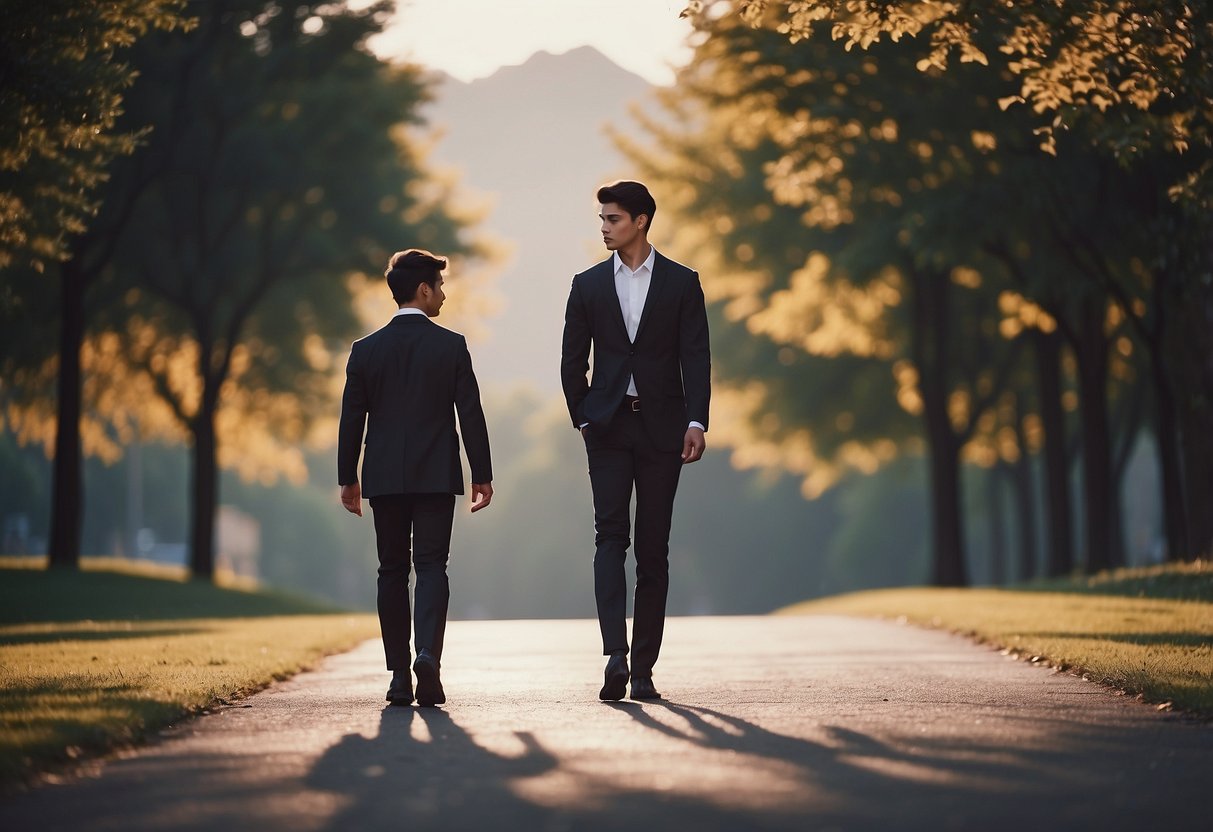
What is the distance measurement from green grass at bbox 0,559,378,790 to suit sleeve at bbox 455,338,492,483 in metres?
1.61

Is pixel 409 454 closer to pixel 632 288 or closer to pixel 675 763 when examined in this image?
pixel 632 288

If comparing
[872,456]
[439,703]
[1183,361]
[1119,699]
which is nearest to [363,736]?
[439,703]

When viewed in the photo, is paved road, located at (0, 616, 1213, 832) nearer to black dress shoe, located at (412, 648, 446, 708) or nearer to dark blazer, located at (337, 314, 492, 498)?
black dress shoe, located at (412, 648, 446, 708)

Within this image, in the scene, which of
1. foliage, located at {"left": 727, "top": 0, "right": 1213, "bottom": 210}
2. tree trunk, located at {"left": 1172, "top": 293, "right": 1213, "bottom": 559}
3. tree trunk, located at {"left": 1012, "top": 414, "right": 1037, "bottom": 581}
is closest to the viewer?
foliage, located at {"left": 727, "top": 0, "right": 1213, "bottom": 210}

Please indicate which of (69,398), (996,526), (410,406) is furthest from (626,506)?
(996,526)

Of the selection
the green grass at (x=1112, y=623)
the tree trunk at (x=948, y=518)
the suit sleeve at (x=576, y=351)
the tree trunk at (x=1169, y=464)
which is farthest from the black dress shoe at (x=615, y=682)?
the tree trunk at (x=948, y=518)

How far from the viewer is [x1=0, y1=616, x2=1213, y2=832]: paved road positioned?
491 cm

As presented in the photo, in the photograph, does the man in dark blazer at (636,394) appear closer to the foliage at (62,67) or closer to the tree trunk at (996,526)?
the foliage at (62,67)

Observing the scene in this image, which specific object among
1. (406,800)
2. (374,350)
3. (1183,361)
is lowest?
(406,800)

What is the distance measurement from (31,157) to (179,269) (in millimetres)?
13720

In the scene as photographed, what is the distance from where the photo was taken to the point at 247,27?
26641 mm

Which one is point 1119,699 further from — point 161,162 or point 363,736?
point 161,162

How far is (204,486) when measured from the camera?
30.5 metres

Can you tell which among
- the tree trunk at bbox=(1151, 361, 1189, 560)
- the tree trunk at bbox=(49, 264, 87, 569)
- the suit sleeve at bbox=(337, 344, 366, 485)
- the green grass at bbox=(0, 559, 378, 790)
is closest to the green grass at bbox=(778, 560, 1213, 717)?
the tree trunk at bbox=(1151, 361, 1189, 560)
